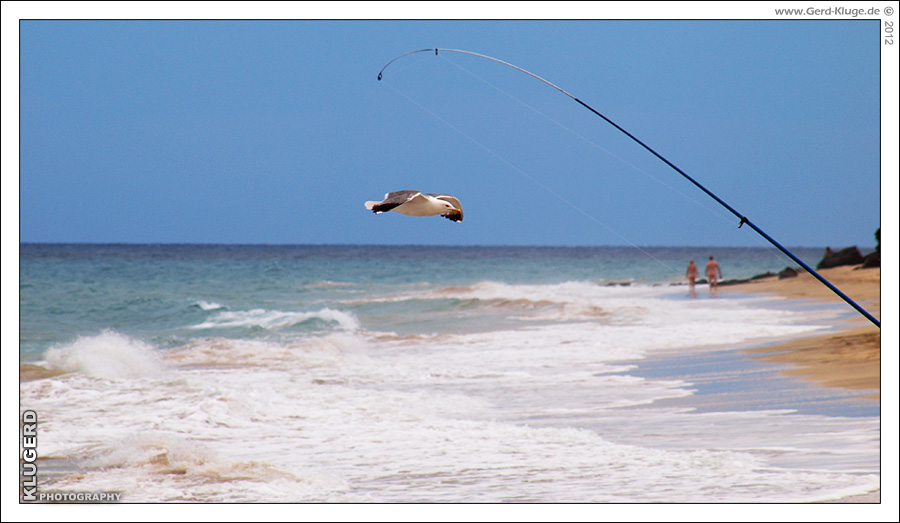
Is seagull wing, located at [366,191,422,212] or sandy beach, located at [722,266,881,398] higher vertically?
seagull wing, located at [366,191,422,212]

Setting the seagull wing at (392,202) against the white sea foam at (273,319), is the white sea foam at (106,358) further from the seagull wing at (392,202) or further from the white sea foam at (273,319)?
the seagull wing at (392,202)

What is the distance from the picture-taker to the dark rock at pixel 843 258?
1848 centimetres

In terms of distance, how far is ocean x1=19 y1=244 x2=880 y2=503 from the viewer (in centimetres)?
678

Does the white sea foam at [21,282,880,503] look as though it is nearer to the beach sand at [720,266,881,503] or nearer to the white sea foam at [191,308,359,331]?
the beach sand at [720,266,881,503]

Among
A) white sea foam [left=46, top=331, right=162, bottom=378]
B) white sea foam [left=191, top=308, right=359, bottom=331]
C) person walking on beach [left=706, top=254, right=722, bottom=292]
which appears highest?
person walking on beach [left=706, top=254, right=722, bottom=292]

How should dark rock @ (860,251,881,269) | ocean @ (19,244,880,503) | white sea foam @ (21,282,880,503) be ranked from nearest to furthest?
1. white sea foam @ (21,282,880,503)
2. ocean @ (19,244,880,503)
3. dark rock @ (860,251,881,269)

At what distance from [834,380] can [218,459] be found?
21.7ft

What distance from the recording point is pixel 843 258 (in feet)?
62.0

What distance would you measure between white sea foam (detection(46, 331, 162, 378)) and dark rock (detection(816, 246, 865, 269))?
14.9 m

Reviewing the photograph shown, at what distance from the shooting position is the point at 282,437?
810 centimetres

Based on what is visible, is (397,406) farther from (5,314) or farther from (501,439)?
(5,314)

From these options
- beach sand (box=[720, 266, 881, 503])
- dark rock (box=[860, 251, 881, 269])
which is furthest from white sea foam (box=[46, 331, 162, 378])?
dark rock (box=[860, 251, 881, 269])

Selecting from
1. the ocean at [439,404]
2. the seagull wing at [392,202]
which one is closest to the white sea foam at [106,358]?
the ocean at [439,404]

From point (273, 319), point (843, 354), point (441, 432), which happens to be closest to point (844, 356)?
point (843, 354)
